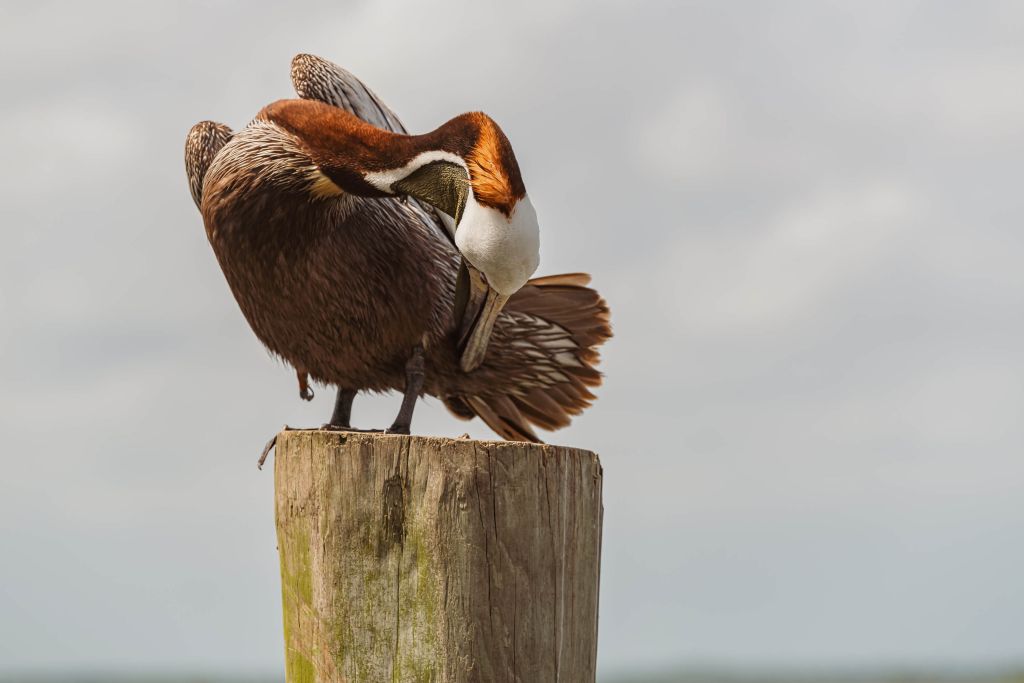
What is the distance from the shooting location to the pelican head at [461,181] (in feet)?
11.1

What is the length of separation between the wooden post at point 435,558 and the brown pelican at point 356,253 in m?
1.11

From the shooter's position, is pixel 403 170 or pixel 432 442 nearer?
pixel 432 442

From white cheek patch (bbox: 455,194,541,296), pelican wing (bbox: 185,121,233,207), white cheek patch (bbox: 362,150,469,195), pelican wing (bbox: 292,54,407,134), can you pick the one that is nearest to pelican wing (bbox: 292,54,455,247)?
pelican wing (bbox: 292,54,407,134)

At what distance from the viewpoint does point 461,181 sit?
3656mm

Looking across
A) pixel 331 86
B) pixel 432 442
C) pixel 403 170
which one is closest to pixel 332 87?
pixel 331 86

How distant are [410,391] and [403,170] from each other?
957mm

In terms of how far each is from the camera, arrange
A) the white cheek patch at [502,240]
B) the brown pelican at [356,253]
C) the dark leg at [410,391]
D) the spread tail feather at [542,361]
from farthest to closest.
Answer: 1. the spread tail feather at [542,361]
2. the dark leg at [410,391]
3. the brown pelican at [356,253]
4. the white cheek patch at [502,240]

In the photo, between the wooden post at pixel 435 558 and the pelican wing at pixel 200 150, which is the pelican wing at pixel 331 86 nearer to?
the pelican wing at pixel 200 150

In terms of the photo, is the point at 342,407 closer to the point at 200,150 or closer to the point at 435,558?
the point at 200,150

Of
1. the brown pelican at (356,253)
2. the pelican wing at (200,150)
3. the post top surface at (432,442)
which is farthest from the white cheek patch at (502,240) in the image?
the pelican wing at (200,150)

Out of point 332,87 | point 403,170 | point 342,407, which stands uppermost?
point 332,87

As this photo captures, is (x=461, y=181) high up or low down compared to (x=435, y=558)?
up

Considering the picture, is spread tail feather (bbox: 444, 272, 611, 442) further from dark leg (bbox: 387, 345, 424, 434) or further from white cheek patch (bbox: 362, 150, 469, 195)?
white cheek patch (bbox: 362, 150, 469, 195)

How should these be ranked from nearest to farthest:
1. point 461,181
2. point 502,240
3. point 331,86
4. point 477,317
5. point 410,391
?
point 502,240 < point 461,181 < point 477,317 < point 410,391 < point 331,86
